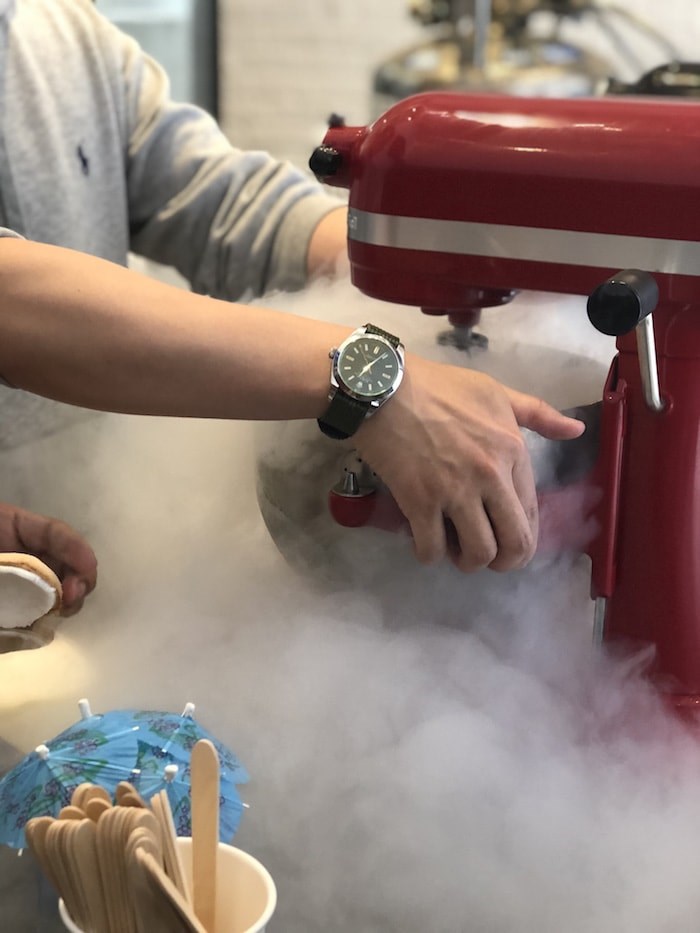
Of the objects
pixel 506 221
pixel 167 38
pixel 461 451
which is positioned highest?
pixel 506 221

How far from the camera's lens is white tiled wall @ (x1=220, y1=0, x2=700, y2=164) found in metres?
2.43

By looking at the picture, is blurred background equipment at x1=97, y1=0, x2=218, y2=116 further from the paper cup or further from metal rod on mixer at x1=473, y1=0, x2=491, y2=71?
the paper cup

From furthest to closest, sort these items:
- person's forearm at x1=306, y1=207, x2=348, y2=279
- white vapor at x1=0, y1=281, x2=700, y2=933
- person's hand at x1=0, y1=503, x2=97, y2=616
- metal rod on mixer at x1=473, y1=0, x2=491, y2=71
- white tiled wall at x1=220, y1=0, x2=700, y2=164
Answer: white tiled wall at x1=220, y1=0, x2=700, y2=164 → metal rod on mixer at x1=473, y1=0, x2=491, y2=71 → person's forearm at x1=306, y1=207, x2=348, y2=279 → person's hand at x1=0, y1=503, x2=97, y2=616 → white vapor at x1=0, y1=281, x2=700, y2=933

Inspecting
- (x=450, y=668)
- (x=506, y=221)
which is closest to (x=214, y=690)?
(x=450, y=668)

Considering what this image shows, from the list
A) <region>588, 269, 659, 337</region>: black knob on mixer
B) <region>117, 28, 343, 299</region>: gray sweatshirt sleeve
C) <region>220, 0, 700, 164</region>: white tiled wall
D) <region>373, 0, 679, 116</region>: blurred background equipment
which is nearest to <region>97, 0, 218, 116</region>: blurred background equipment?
<region>220, 0, 700, 164</region>: white tiled wall

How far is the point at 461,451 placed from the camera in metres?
0.60

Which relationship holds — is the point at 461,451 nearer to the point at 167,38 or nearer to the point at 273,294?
the point at 273,294

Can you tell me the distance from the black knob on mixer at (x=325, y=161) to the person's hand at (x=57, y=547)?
11.0 inches

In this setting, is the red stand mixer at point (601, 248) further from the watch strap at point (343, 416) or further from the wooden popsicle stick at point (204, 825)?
the wooden popsicle stick at point (204, 825)

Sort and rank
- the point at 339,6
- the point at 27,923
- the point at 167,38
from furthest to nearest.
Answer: the point at 339,6 → the point at 167,38 → the point at 27,923

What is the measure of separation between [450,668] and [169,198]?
28.5 inches

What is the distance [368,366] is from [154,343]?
0.41 feet

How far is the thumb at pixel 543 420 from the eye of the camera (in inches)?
23.4

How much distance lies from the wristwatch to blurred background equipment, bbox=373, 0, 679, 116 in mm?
1489
